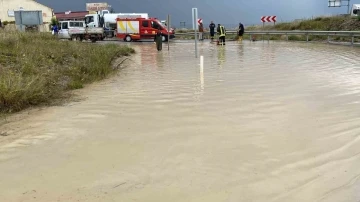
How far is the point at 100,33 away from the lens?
123ft

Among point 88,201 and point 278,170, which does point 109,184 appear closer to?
point 88,201

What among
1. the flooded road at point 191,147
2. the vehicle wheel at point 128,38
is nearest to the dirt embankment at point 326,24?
the vehicle wheel at point 128,38

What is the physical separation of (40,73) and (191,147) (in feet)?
18.9

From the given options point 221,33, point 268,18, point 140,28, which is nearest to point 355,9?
point 268,18

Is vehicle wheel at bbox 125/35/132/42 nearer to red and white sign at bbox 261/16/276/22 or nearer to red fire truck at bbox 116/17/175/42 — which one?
red fire truck at bbox 116/17/175/42

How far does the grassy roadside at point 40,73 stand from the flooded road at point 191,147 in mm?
611

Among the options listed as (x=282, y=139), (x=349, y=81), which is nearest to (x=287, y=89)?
(x=349, y=81)

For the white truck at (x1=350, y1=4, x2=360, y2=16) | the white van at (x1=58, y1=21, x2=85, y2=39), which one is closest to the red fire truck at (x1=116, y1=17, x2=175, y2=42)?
the white van at (x1=58, y1=21, x2=85, y2=39)

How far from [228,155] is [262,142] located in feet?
2.32

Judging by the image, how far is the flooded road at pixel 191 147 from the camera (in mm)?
3816

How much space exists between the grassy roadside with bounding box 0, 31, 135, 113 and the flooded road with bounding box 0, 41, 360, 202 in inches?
24.0

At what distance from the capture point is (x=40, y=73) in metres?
9.22

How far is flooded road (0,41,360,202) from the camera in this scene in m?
3.82

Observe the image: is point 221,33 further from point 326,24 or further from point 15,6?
point 15,6
